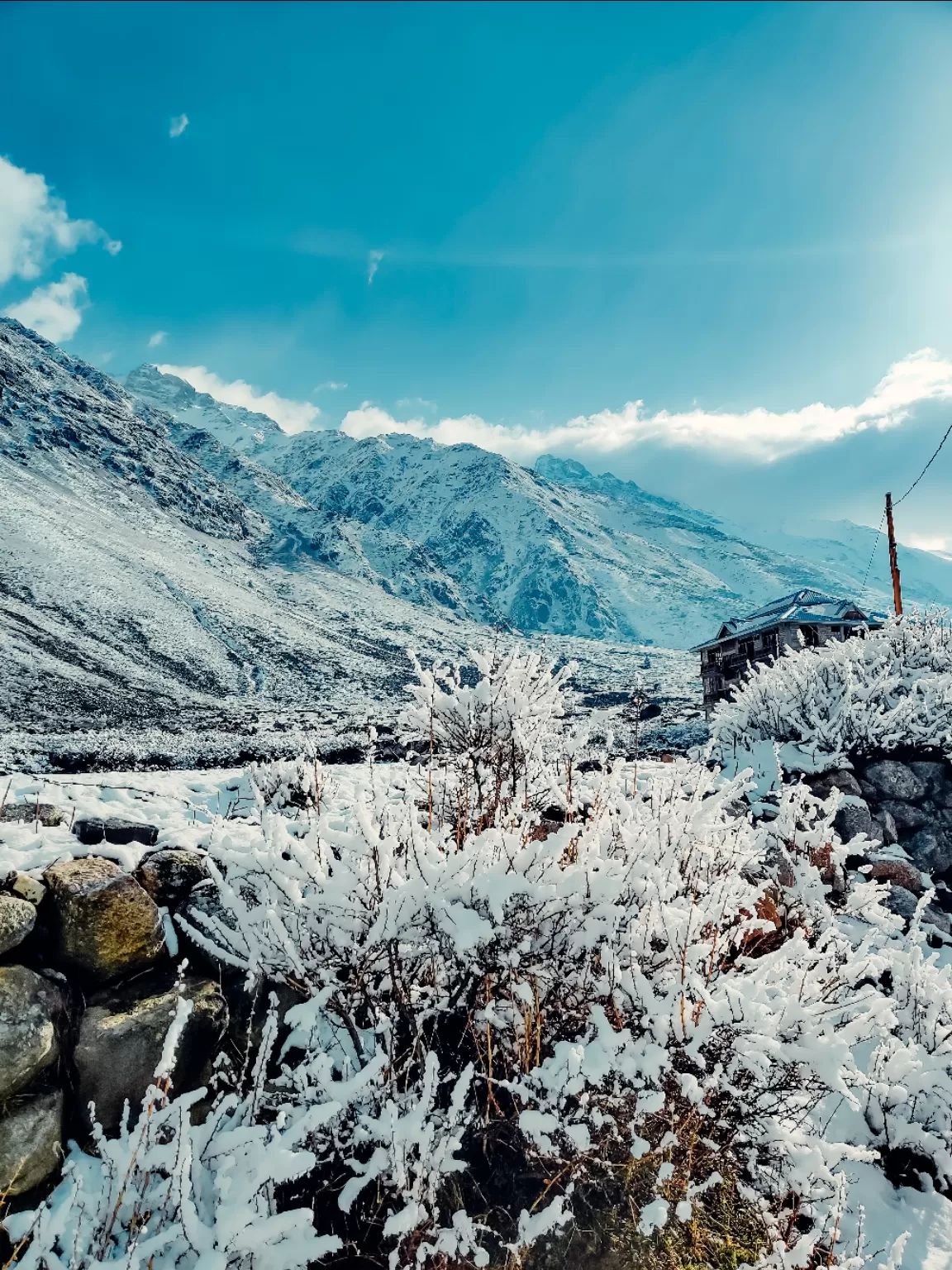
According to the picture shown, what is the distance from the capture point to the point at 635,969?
3.26 m

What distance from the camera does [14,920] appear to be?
355cm

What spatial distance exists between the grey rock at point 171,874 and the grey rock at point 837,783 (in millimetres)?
7466

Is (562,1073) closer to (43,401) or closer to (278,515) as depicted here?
(43,401)

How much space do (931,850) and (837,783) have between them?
4.59 ft

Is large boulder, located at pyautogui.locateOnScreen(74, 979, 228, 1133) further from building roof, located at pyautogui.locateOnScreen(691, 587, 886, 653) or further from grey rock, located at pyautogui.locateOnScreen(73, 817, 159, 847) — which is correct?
building roof, located at pyautogui.locateOnScreen(691, 587, 886, 653)

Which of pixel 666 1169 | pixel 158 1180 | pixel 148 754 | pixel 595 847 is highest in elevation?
pixel 595 847

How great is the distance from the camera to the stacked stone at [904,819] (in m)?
7.51

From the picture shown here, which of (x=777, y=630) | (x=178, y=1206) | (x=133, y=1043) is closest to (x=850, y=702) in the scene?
(x=133, y=1043)

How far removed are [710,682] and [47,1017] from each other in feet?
103

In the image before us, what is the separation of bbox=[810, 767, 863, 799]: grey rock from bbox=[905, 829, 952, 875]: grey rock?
2.82 feet

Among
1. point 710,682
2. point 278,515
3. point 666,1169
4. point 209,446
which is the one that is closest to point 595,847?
point 666,1169

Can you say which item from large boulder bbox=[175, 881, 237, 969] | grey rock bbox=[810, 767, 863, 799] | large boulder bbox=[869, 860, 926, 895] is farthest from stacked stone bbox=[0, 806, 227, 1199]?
grey rock bbox=[810, 767, 863, 799]

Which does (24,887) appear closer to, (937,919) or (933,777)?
(937,919)

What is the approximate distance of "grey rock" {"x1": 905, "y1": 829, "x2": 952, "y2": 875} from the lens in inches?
332
